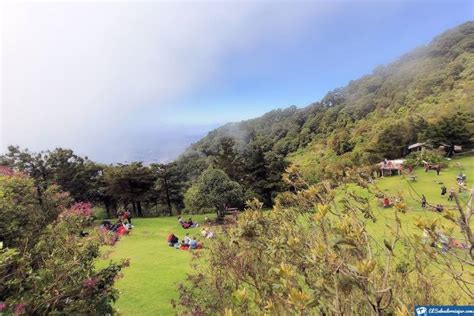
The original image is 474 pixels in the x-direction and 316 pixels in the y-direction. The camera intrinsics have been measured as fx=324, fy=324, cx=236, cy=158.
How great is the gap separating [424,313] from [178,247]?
12196mm

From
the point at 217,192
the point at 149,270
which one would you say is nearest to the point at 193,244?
the point at 149,270

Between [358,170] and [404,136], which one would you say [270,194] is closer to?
[404,136]

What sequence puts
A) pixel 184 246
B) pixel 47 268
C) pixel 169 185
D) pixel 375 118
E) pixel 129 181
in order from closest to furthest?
pixel 47 268, pixel 184 246, pixel 129 181, pixel 169 185, pixel 375 118

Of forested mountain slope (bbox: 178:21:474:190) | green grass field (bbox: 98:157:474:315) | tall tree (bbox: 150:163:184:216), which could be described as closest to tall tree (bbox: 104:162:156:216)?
tall tree (bbox: 150:163:184:216)

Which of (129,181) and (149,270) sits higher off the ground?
(129,181)

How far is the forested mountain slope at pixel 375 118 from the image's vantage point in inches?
953

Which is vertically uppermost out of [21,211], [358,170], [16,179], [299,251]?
[16,179]

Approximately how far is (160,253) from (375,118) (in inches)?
1474

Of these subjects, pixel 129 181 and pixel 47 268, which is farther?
pixel 129 181

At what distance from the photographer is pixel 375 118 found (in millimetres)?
42000

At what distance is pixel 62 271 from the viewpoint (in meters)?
4.12

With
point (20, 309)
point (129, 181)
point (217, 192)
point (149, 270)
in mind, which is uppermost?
point (129, 181)

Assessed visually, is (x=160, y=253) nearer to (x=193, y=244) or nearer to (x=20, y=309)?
(x=193, y=244)

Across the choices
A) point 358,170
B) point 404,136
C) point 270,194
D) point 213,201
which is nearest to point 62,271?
point 358,170
